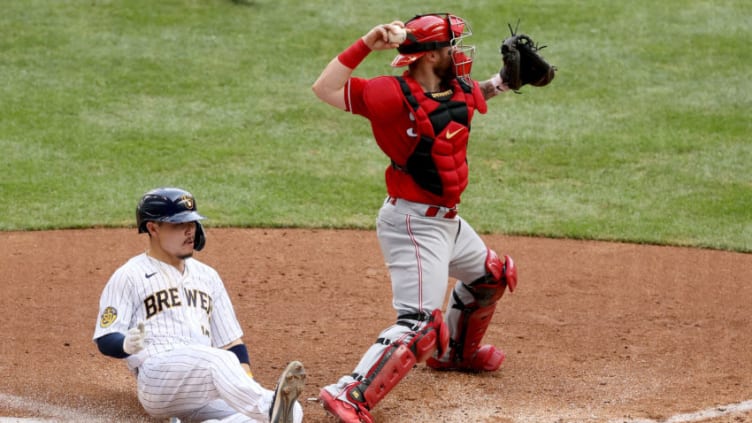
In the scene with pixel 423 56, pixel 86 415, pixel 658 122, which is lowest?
pixel 658 122

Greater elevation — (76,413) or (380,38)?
(380,38)

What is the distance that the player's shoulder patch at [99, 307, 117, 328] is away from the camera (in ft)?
15.3

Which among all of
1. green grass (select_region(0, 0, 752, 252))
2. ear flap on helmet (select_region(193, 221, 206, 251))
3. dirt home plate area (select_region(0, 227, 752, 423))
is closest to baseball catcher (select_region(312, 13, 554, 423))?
dirt home plate area (select_region(0, 227, 752, 423))

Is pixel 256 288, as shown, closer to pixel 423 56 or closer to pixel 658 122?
pixel 423 56

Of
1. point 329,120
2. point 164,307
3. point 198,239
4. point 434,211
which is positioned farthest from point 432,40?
point 329,120

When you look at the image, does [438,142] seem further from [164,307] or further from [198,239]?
[164,307]

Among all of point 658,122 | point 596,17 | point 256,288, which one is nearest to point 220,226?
point 256,288

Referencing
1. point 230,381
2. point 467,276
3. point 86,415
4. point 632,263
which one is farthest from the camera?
point 632,263

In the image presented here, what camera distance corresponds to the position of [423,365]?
19.7 feet

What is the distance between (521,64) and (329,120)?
5.50 metres

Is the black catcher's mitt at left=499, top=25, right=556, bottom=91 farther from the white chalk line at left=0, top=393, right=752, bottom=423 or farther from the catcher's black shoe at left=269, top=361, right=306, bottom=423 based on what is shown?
the catcher's black shoe at left=269, top=361, right=306, bottom=423

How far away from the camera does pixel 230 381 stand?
4480mm

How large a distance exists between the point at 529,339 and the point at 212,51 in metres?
7.77

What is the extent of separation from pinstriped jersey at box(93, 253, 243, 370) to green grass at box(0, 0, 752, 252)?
11.8 ft
